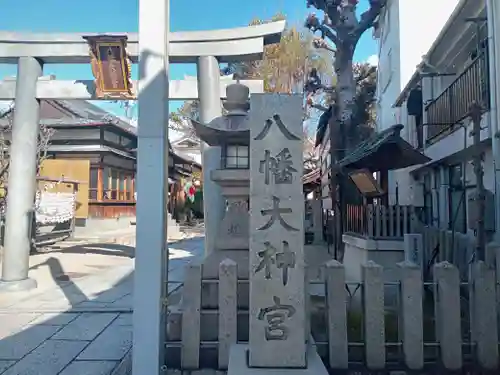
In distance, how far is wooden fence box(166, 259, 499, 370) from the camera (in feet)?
12.6

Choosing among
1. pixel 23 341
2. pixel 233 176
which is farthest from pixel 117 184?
pixel 233 176

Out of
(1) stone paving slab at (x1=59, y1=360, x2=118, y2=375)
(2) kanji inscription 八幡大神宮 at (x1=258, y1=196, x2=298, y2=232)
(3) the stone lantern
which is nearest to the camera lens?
(2) kanji inscription 八幡大神宮 at (x1=258, y1=196, x2=298, y2=232)

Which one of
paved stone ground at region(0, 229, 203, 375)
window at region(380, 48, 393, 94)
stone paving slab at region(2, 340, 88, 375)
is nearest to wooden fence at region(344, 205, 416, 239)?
paved stone ground at region(0, 229, 203, 375)

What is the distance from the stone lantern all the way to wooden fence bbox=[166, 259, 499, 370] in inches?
27.1

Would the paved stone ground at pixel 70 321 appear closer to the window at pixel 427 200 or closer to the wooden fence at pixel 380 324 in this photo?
the wooden fence at pixel 380 324

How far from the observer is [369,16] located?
11617 millimetres

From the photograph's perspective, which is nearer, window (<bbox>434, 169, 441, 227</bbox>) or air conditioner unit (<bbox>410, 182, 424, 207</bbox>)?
window (<bbox>434, 169, 441, 227</bbox>)

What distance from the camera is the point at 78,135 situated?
1898 cm

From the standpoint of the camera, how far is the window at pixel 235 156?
5.09 metres

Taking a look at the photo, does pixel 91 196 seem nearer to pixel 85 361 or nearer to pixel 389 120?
pixel 389 120

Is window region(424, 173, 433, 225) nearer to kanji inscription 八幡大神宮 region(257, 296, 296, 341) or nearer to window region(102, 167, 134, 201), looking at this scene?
kanji inscription 八幡大神宮 region(257, 296, 296, 341)

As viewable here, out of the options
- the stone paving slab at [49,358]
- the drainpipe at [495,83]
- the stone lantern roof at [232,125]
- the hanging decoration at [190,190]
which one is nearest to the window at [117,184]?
the hanging decoration at [190,190]

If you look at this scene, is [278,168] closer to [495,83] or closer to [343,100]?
[495,83]

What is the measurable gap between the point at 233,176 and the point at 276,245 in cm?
159
